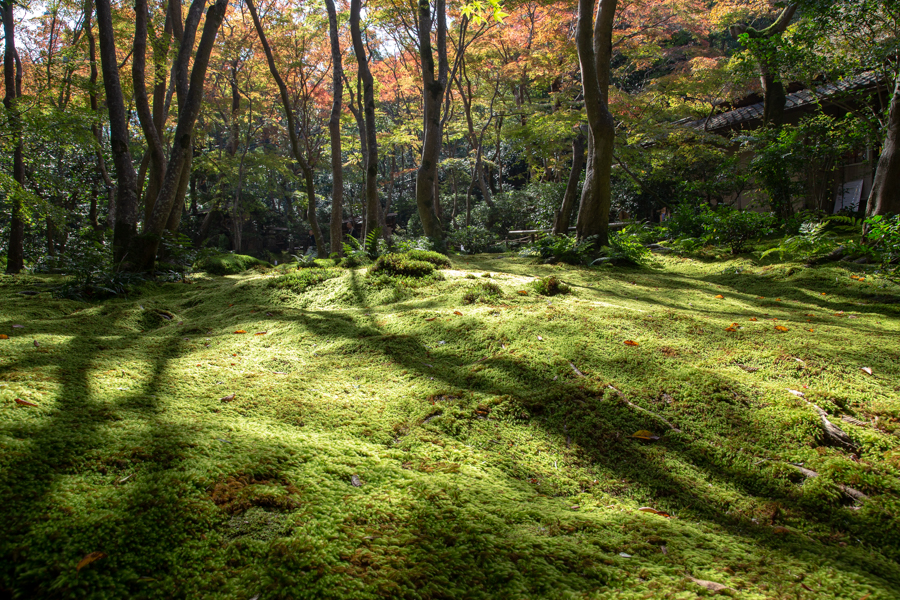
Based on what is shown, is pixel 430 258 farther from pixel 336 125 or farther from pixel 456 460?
pixel 336 125

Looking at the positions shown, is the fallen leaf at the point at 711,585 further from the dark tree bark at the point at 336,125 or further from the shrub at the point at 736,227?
the dark tree bark at the point at 336,125

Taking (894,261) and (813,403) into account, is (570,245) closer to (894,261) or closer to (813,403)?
(894,261)

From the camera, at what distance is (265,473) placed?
1.27 m

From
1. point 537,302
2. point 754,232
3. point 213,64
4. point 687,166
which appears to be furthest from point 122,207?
point 687,166

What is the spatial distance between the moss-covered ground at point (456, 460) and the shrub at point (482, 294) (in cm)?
50

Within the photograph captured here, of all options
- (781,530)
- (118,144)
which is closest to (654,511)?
(781,530)

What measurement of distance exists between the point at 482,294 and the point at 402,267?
1.29m

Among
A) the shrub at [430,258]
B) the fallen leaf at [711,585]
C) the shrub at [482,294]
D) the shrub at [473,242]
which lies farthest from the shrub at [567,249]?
the fallen leaf at [711,585]

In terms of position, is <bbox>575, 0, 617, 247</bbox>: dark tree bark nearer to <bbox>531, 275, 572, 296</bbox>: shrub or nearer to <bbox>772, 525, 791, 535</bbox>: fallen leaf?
<bbox>531, 275, 572, 296</bbox>: shrub

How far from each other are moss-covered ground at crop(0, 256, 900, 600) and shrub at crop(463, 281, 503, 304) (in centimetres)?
50

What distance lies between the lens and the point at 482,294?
3869mm

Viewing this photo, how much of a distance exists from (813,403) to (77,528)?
258 centimetres

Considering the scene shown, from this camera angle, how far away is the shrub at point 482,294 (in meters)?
3.79

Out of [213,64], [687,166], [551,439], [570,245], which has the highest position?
[213,64]
